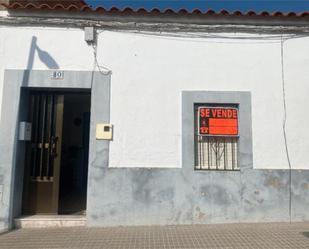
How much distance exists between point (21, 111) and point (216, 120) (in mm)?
3794

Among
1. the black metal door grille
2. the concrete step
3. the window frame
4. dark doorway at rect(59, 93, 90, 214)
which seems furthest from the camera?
dark doorway at rect(59, 93, 90, 214)

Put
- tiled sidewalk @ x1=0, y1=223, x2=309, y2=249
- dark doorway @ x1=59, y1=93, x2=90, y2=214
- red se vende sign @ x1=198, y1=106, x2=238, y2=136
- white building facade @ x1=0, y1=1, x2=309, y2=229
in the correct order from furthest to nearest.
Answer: dark doorway @ x1=59, y1=93, x2=90, y2=214, red se vende sign @ x1=198, y1=106, x2=238, y2=136, white building facade @ x1=0, y1=1, x2=309, y2=229, tiled sidewalk @ x1=0, y1=223, x2=309, y2=249

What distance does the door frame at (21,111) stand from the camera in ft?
20.2

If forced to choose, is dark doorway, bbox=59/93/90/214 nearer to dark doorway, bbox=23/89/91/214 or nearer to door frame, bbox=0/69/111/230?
dark doorway, bbox=23/89/91/214

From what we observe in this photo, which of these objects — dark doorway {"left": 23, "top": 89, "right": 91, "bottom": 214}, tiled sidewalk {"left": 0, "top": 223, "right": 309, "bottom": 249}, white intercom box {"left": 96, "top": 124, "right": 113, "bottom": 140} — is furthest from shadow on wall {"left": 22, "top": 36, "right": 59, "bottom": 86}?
tiled sidewalk {"left": 0, "top": 223, "right": 309, "bottom": 249}

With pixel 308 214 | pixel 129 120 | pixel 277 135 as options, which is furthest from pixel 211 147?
pixel 308 214

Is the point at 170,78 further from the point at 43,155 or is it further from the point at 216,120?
the point at 43,155

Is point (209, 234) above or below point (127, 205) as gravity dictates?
below

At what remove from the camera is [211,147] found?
6531 millimetres

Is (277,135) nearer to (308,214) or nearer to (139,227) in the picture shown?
(308,214)

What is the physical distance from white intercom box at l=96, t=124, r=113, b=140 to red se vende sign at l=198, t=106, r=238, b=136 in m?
1.73

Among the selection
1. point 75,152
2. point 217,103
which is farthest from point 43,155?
point 217,103

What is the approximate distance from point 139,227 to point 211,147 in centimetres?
206

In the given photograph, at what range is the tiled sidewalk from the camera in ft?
16.6
